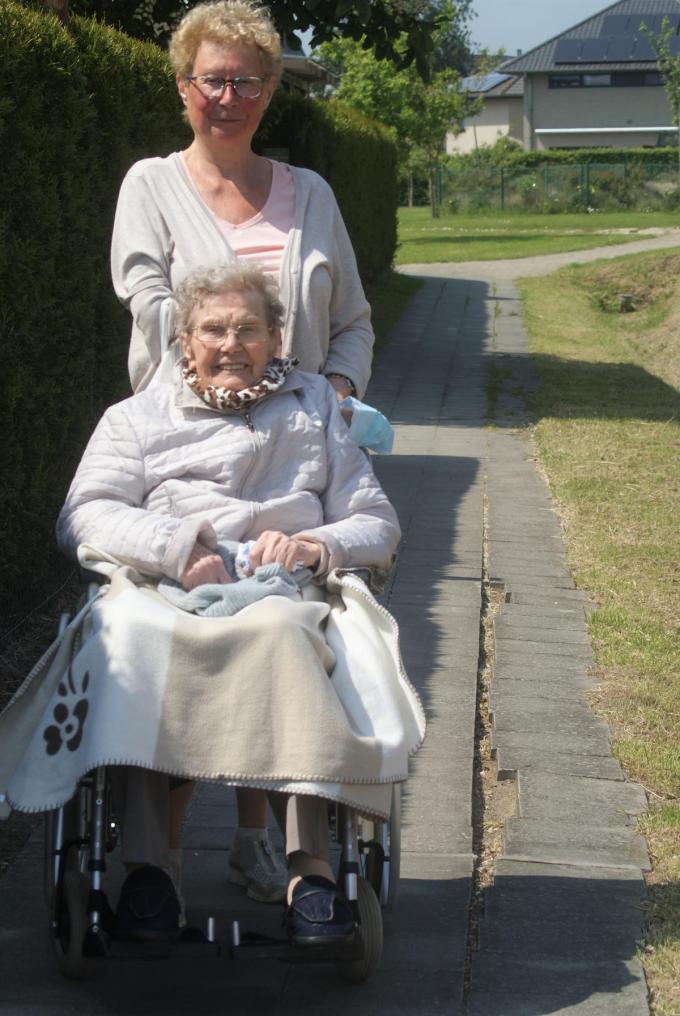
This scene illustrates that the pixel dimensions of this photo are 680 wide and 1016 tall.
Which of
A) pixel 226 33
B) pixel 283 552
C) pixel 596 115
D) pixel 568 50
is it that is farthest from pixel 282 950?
pixel 568 50

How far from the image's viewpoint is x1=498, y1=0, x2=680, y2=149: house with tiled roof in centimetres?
7369

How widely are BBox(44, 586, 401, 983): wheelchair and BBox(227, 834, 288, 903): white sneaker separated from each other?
32 centimetres

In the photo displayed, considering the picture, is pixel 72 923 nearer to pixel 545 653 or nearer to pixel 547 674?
pixel 547 674

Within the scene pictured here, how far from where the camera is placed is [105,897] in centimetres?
298

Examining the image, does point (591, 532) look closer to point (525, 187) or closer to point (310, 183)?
point (310, 183)

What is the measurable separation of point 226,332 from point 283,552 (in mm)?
566

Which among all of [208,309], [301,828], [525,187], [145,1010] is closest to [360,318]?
[208,309]

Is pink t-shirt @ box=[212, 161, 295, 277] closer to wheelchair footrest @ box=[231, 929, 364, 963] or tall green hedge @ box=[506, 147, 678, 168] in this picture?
wheelchair footrest @ box=[231, 929, 364, 963]

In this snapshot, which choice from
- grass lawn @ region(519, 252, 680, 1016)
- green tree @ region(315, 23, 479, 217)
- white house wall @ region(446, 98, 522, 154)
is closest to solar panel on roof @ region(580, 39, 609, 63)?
white house wall @ region(446, 98, 522, 154)

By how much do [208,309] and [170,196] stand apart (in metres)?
0.59

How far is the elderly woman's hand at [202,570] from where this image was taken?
10.6 ft

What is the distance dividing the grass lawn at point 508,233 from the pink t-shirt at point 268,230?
2449 cm

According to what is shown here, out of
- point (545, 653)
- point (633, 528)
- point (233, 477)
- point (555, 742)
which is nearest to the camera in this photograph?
point (233, 477)

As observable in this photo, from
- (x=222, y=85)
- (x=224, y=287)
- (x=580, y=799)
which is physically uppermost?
(x=222, y=85)
